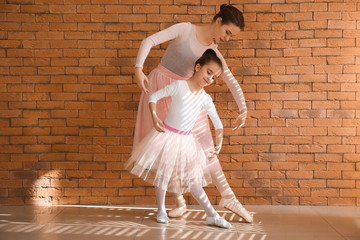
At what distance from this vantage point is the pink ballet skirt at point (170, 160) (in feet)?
9.74

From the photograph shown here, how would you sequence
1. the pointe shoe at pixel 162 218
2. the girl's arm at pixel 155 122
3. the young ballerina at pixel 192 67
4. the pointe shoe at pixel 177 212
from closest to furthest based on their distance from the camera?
the girl's arm at pixel 155 122, the young ballerina at pixel 192 67, the pointe shoe at pixel 162 218, the pointe shoe at pixel 177 212

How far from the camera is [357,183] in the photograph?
12.5 feet

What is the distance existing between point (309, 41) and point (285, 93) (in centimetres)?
48

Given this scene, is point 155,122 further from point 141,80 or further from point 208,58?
point 208,58

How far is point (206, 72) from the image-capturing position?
9.63 ft

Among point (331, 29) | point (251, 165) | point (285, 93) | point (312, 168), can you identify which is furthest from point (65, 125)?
point (331, 29)

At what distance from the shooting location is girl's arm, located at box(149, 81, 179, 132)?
9.40 feet

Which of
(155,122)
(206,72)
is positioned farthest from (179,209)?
(206,72)

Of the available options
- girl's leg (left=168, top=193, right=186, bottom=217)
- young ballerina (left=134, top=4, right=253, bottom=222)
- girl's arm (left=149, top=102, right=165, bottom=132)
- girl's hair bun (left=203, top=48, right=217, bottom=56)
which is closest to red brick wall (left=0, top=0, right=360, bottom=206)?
girl's leg (left=168, top=193, right=186, bottom=217)

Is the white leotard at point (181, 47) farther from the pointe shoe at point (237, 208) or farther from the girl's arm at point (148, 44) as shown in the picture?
the pointe shoe at point (237, 208)

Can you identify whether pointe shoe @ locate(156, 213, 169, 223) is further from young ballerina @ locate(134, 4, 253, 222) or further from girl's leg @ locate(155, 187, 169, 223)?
young ballerina @ locate(134, 4, 253, 222)

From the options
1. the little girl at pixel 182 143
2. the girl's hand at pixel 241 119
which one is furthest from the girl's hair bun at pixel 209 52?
the girl's hand at pixel 241 119

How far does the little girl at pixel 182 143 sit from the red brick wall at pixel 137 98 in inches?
30.7

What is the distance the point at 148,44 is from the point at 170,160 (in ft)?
2.59
